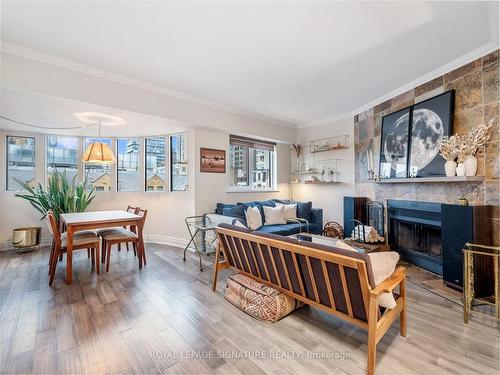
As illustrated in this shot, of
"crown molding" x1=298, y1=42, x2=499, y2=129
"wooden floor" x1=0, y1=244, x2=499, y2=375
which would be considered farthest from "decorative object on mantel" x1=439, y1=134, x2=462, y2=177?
"wooden floor" x1=0, y1=244, x2=499, y2=375

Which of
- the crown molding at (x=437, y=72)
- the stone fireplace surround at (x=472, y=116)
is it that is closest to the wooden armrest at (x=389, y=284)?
the stone fireplace surround at (x=472, y=116)

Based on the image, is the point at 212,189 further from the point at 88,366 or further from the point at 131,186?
the point at 88,366

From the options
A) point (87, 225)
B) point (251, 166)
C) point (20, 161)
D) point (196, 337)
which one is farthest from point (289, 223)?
point (20, 161)

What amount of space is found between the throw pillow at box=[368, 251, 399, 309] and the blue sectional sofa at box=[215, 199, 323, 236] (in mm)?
2144

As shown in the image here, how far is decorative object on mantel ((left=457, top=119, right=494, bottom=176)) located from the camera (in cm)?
245

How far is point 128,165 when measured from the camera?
494 cm

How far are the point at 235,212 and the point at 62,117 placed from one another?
9.90 ft

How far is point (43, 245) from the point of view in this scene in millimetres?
4406

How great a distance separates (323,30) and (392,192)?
2.74 metres

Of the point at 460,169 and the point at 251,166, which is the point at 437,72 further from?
the point at 251,166

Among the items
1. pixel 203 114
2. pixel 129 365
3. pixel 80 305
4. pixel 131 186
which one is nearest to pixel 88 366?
pixel 129 365

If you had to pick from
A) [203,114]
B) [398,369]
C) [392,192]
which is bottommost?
[398,369]

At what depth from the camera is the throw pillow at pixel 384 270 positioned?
1556mm

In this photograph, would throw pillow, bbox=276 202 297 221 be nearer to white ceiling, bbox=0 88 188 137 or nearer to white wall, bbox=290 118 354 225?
white wall, bbox=290 118 354 225
